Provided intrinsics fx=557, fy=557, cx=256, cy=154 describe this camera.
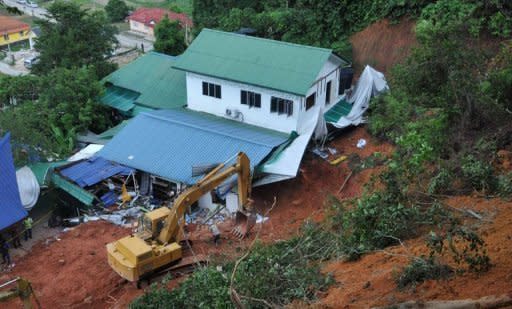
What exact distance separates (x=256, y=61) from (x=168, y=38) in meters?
11.5

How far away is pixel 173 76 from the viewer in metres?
27.1

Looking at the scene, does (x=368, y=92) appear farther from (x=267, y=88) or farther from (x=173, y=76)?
(x=173, y=76)

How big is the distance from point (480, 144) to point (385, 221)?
4578 mm

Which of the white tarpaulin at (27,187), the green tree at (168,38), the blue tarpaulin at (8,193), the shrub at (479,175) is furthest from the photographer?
the green tree at (168,38)

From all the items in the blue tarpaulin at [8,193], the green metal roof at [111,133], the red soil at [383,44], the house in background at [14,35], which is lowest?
the house in background at [14,35]

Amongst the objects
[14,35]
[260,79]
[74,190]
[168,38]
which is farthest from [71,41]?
[14,35]

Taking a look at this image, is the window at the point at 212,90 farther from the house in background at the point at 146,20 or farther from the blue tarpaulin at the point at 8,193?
the house in background at the point at 146,20

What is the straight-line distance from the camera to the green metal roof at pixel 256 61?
22.1 meters

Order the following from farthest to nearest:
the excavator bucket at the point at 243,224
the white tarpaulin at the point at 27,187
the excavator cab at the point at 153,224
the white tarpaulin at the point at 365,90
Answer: the white tarpaulin at the point at 365,90
the white tarpaulin at the point at 27,187
the excavator bucket at the point at 243,224
the excavator cab at the point at 153,224

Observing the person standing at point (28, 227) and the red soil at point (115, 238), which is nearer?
the red soil at point (115, 238)

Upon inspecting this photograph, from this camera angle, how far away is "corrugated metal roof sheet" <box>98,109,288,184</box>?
20.7 m

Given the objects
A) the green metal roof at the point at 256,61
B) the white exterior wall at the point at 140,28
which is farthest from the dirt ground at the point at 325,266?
the white exterior wall at the point at 140,28

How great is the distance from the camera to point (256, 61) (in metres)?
23.2

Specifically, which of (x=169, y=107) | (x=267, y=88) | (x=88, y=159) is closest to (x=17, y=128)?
(x=88, y=159)
